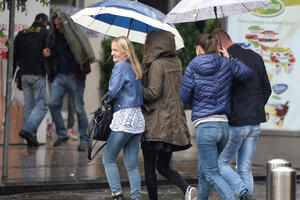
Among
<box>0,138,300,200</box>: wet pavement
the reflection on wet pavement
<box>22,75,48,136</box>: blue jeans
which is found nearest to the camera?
<box>0,138,300,200</box>: wet pavement

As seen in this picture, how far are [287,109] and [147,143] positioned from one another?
167 inches

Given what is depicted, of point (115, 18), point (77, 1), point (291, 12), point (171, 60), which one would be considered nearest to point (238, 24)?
point (291, 12)

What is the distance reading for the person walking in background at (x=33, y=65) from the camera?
12.4 m

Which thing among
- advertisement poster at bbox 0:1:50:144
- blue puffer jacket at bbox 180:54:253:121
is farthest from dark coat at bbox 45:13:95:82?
blue puffer jacket at bbox 180:54:253:121

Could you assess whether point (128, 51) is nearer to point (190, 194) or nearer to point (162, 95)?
point (162, 95)

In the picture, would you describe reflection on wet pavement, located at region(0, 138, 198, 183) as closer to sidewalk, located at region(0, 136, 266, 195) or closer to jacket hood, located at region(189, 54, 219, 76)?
sidewalk, located at region(0, 136, 266, 195)

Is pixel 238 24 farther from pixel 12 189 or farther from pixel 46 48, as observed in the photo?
pixel 12 189

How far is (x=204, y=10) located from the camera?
26.1 feet

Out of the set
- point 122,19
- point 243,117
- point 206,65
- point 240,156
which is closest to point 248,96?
point 243,117

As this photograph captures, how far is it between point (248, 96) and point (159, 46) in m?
1.04

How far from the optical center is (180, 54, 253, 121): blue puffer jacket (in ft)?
22.3

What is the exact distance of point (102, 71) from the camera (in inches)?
680

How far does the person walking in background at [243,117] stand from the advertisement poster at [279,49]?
11.7 ft

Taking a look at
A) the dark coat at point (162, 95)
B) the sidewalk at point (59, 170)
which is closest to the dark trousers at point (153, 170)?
the dark coat at point (162, 95)
